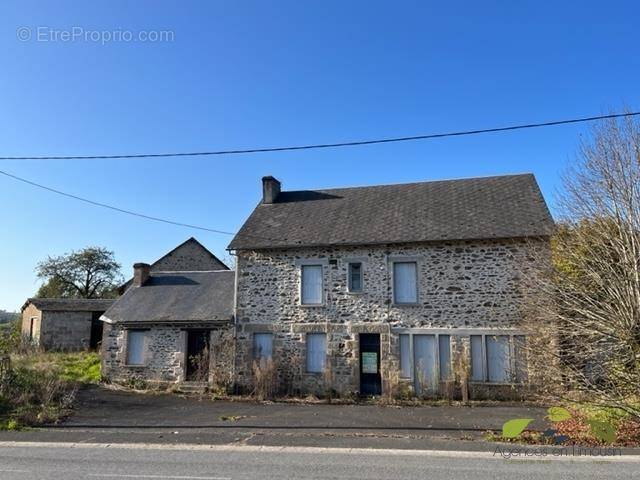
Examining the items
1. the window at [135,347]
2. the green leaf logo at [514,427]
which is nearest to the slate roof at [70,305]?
the window at [135,347]

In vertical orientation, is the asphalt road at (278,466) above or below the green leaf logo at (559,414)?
below

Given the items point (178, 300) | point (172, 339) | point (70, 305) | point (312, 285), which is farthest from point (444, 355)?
→ point (70, 305)

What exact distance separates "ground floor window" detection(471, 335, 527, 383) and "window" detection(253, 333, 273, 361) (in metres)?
6.76

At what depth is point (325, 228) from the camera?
1914cm

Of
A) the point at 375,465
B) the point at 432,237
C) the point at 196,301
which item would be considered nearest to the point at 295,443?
the point at 375,465

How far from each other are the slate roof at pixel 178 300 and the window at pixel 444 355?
7.28 m

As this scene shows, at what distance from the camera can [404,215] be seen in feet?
62.4

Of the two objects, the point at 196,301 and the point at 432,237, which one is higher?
the point at 432,237

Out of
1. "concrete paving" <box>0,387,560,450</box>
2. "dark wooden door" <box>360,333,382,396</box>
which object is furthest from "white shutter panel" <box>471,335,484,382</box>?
"dark wooden door" <box>360,333,382,396</box>

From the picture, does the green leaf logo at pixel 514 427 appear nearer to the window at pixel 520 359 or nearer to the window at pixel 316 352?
the window at pixel 520 359

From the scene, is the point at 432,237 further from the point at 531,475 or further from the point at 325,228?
the point at 531,475

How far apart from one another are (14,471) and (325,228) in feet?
→ 42.7

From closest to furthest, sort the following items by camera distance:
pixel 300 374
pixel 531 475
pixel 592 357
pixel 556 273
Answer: pixel 531 475, pixel 592 357, pixel 556 273, pixel 300 374

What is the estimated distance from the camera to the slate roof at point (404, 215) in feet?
56.4
